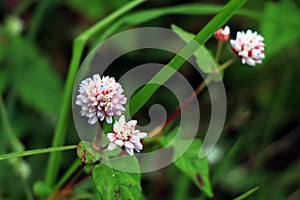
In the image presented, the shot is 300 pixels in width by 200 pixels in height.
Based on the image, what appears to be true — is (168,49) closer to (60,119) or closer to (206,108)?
(206,108)

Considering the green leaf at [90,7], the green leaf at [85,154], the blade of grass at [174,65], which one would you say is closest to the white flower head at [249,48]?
the blade of grass at [174,65]

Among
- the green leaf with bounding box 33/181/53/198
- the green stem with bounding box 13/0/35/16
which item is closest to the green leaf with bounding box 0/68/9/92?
the green stem with bounding box 13/0/35/16

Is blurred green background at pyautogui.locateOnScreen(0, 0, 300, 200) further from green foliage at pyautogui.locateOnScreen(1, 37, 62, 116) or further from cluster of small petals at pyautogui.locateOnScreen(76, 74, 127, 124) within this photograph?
cluster of small petals at pyautogui.locateOnScreen(76, 74, 127, 124)

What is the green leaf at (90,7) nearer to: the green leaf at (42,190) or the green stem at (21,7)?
the green stem at (21,7)

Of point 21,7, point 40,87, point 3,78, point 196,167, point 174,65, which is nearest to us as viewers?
point 174,65

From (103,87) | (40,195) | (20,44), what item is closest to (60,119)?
(40,195)

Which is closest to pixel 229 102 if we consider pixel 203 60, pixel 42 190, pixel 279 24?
pixel 279 24

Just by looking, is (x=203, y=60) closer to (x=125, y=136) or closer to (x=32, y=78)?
(x=125, y=136)

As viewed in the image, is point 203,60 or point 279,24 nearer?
point 203,60
